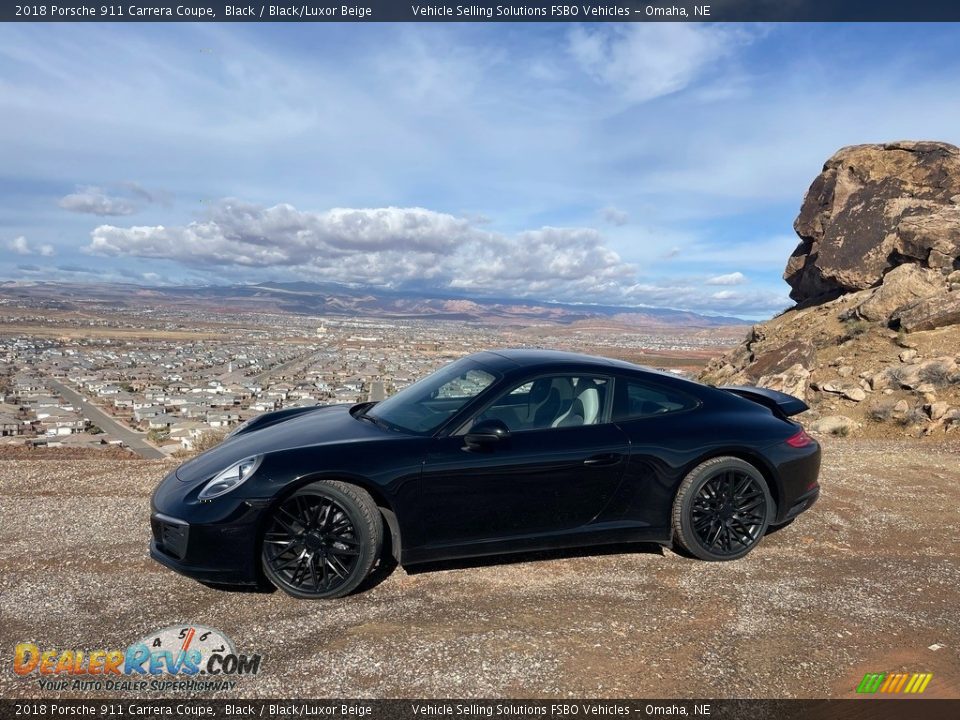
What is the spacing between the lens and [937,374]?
1009 cm

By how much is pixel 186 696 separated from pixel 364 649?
0.78 meters

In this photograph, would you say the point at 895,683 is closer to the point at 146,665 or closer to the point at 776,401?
the point at 776,401

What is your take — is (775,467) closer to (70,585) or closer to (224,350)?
(70,585)

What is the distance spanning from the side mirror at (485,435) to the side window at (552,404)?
0.46 feet

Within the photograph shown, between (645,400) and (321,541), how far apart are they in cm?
237

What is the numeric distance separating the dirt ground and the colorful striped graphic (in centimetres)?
4

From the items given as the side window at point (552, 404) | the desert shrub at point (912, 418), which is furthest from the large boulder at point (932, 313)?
the side window at point (552, 404)

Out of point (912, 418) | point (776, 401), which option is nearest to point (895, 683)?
point (776, 401)

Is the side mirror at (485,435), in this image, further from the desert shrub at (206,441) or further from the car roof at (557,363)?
the desert shrub at (206,441)

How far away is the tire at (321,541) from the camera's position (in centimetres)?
332

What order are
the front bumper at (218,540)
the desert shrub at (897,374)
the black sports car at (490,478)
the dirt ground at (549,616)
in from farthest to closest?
the desert shrub at (897,374)
the black sports car at (490,478)
the front bumper at (218,540)
the dirt ground at (549,616)

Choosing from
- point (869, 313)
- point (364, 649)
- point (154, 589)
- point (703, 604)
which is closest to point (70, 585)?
point (154, 589)

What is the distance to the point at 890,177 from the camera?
17.4 metres

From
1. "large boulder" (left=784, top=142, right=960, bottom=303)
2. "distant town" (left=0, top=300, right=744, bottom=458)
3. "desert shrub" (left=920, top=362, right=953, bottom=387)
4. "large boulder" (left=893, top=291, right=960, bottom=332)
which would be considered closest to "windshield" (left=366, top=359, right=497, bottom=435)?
"distant town" (left=0, top=300, right=744, bottom=458)
